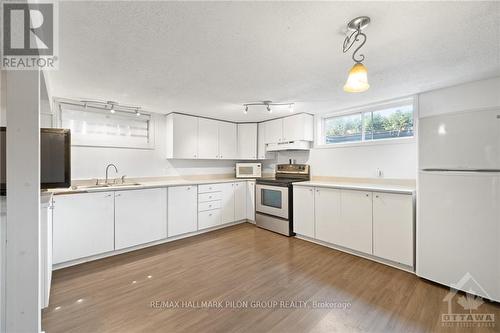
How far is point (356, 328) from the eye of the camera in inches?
66.0

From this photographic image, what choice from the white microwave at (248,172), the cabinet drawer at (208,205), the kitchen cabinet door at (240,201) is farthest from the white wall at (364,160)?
the cabinet drawer at (208,205)

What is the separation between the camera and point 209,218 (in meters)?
4.02

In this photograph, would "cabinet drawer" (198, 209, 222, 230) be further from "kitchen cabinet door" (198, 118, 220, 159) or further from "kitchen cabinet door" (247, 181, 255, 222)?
"kitchen cabinet door" (198, 118, 220, 159)

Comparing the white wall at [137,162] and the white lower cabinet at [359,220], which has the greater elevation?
the white wall at [137,162]

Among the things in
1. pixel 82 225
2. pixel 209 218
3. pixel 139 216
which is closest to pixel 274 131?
pixel 209 218

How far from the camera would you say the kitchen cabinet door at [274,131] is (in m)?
4.31

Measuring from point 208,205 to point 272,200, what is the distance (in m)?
1.22

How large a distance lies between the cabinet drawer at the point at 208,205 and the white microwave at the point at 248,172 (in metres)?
0.98

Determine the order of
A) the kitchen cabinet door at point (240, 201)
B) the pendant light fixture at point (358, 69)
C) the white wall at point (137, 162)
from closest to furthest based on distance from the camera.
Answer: the pendant light fixture at point (358, 69)
the white wall at point (137, 162)
the kitchen cabinet door at point (240, 201)

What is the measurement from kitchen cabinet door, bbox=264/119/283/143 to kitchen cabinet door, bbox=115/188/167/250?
2.30m

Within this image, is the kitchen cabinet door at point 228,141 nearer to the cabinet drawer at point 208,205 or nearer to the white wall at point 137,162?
the white wall at point 137,162

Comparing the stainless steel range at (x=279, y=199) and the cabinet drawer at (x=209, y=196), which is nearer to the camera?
the stainless steel range at (x=279, y=199)

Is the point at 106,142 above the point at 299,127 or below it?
below

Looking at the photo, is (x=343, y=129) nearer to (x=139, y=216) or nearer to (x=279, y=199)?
(x=279, y=199)
